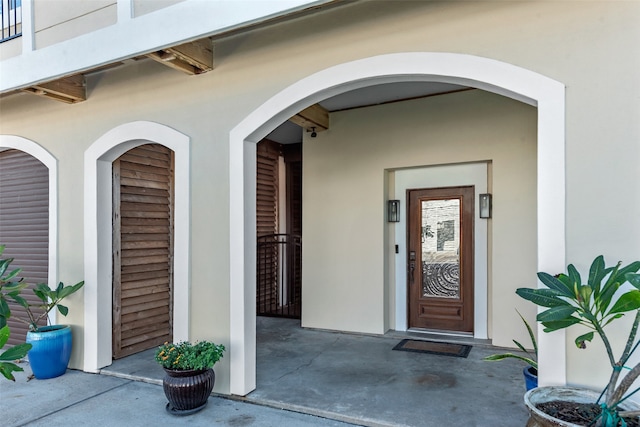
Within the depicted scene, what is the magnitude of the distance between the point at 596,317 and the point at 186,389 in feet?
9.17

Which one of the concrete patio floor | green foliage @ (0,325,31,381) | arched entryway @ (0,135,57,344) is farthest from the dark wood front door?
arched entryway @ (0,135,57,344)

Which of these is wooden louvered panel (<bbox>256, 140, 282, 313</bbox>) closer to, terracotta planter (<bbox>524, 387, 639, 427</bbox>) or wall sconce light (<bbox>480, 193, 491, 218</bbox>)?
wall sconce light (<bbox>480, 193, 491, 218</bbox>)

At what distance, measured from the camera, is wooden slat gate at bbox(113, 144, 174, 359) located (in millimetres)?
4473

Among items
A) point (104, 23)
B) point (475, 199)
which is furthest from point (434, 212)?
point (104, 23)

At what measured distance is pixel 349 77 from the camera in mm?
2980

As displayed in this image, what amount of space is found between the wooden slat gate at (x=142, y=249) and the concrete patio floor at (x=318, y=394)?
378 millimetres

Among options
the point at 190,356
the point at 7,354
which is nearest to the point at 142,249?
the point at 190,356

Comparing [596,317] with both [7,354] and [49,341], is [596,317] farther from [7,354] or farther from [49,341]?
[49,341]

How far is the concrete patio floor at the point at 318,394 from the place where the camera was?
3.00m

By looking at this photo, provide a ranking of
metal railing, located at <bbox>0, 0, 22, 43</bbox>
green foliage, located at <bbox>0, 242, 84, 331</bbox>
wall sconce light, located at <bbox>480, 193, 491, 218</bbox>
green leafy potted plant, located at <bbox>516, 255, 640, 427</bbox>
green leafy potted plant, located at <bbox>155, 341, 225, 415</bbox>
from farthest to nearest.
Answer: wall sconce light, located at <bbox>480, 193, 491, 218</bbox> < metal railing, located at <bbox>0, 0, 22, 43</bbox> < green foliage, located at <bbox>0, 242, 84, 331</bbox> < green leafy potted plant, located at <bbox>155, 341, 225, 415</bbox> < green leafy potted plant, located at <bbox>516, 255, 640, 427</bbox>

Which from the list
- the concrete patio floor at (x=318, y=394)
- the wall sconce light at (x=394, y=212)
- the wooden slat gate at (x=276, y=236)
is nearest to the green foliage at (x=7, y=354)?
the concrete patio floor at (x=318, y=394)

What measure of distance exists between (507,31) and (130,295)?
14.7 feet

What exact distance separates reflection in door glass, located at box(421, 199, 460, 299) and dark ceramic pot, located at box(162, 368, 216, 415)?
3092 millimetres

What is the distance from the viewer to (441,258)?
5125 millimetres
